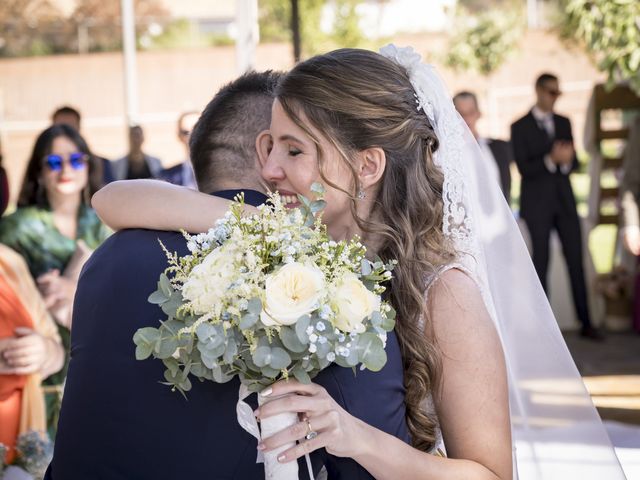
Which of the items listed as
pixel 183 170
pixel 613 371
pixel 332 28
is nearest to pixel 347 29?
pixel 332 28

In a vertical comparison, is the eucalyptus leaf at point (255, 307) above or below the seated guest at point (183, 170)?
above

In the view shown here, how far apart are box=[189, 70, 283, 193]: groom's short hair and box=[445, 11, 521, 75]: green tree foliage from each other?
65.8 ft

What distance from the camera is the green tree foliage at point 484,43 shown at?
22.6 meters

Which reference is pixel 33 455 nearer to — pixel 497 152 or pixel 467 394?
pixel 467 394

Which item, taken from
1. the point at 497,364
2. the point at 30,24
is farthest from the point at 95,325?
the point at 30,24

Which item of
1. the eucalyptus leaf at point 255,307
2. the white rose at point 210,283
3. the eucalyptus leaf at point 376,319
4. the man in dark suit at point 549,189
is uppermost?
the white rose at point 210,283

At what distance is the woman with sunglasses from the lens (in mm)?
4996

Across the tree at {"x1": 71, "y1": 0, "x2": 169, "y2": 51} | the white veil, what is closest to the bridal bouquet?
the white veil

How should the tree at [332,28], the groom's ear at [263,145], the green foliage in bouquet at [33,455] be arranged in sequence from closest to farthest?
the groom's ear at [263,145] < the green foliage in bouquet at [33,455] < the tree at [332,28]

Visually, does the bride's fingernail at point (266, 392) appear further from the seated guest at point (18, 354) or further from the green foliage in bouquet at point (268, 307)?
the seated guest at point (18, 354)

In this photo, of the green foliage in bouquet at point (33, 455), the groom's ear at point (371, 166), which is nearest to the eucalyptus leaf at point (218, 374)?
the groom's ear at point (371, 166)

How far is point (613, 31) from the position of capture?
19.8ft

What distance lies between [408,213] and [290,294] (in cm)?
71

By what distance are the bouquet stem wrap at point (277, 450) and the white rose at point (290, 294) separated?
0.18m
